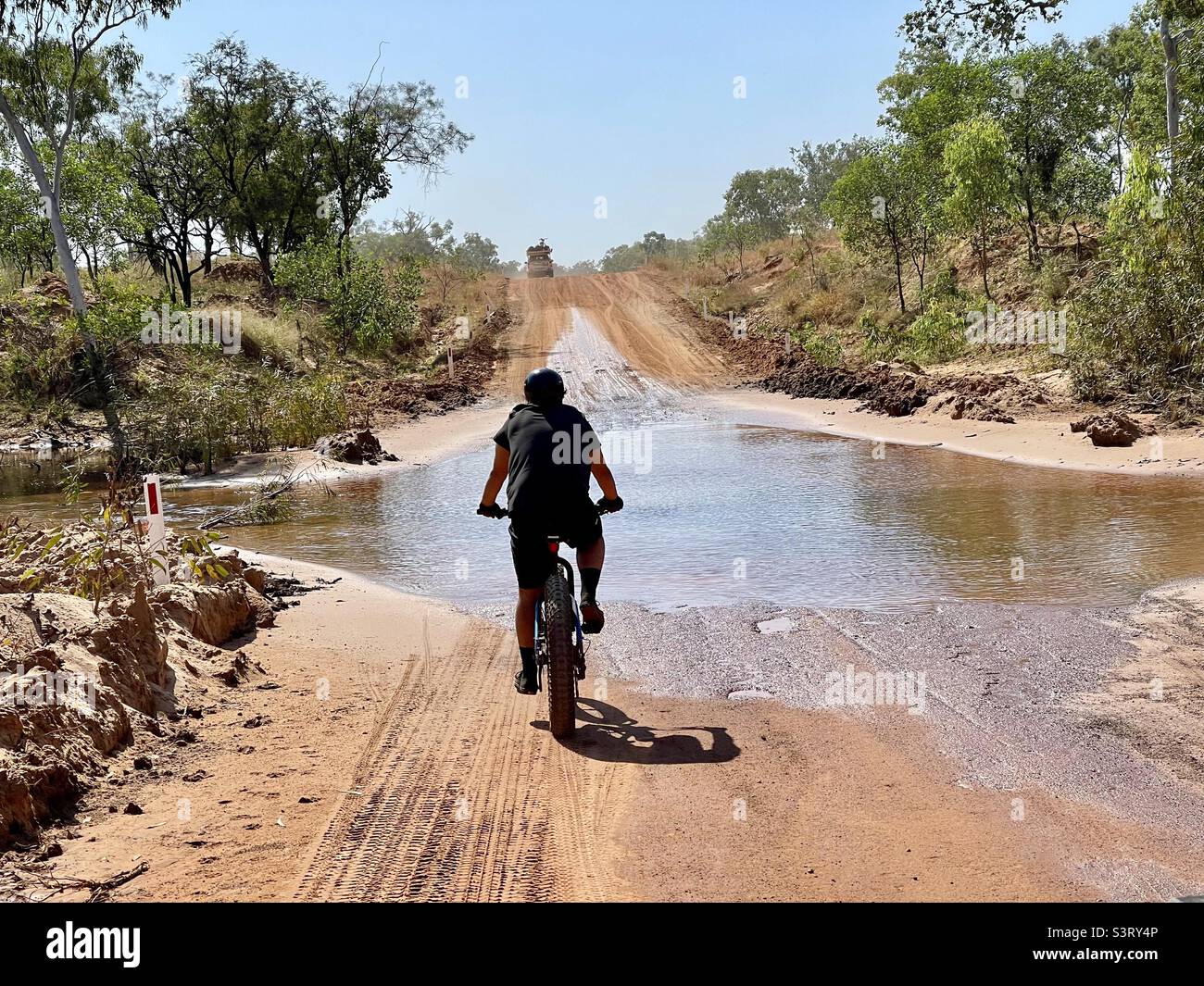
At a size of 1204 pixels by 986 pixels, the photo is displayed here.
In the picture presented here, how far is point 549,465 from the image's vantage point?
5.77 m

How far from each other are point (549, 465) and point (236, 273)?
4101 cm

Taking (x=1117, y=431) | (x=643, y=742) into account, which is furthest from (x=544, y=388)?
(x=1117, y=431)

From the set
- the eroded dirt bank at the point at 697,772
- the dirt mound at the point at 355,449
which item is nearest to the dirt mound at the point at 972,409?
the dirt mound at the point at 355,449

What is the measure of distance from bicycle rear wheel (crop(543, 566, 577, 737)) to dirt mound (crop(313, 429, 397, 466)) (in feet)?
48.3

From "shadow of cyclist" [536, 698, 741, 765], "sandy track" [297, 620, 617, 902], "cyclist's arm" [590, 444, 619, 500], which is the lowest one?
"shadow of cyclist" [536, 698, 741, 765]

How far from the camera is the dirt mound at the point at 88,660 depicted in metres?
4.66

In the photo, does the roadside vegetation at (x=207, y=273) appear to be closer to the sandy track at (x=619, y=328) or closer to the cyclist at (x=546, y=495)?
the sandy track at (x=619, y=328)

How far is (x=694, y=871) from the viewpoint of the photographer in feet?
13.6

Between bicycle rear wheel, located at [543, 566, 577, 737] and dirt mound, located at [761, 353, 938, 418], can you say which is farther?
dirt mound, located at [761, 353, 938, 418]

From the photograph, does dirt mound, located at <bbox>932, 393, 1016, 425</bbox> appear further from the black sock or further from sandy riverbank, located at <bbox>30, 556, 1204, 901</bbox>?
the black sock

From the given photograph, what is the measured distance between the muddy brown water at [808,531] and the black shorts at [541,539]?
316 cm

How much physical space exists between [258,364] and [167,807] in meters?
25.0

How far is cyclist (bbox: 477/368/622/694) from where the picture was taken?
5.79 m

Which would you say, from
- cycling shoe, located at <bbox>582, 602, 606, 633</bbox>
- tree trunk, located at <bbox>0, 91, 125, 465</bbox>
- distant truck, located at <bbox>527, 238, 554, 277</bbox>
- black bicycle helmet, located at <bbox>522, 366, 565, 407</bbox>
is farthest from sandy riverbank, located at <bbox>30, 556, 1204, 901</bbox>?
distant truck, located at <bbox>527, 238, 554, 277</bbox>
